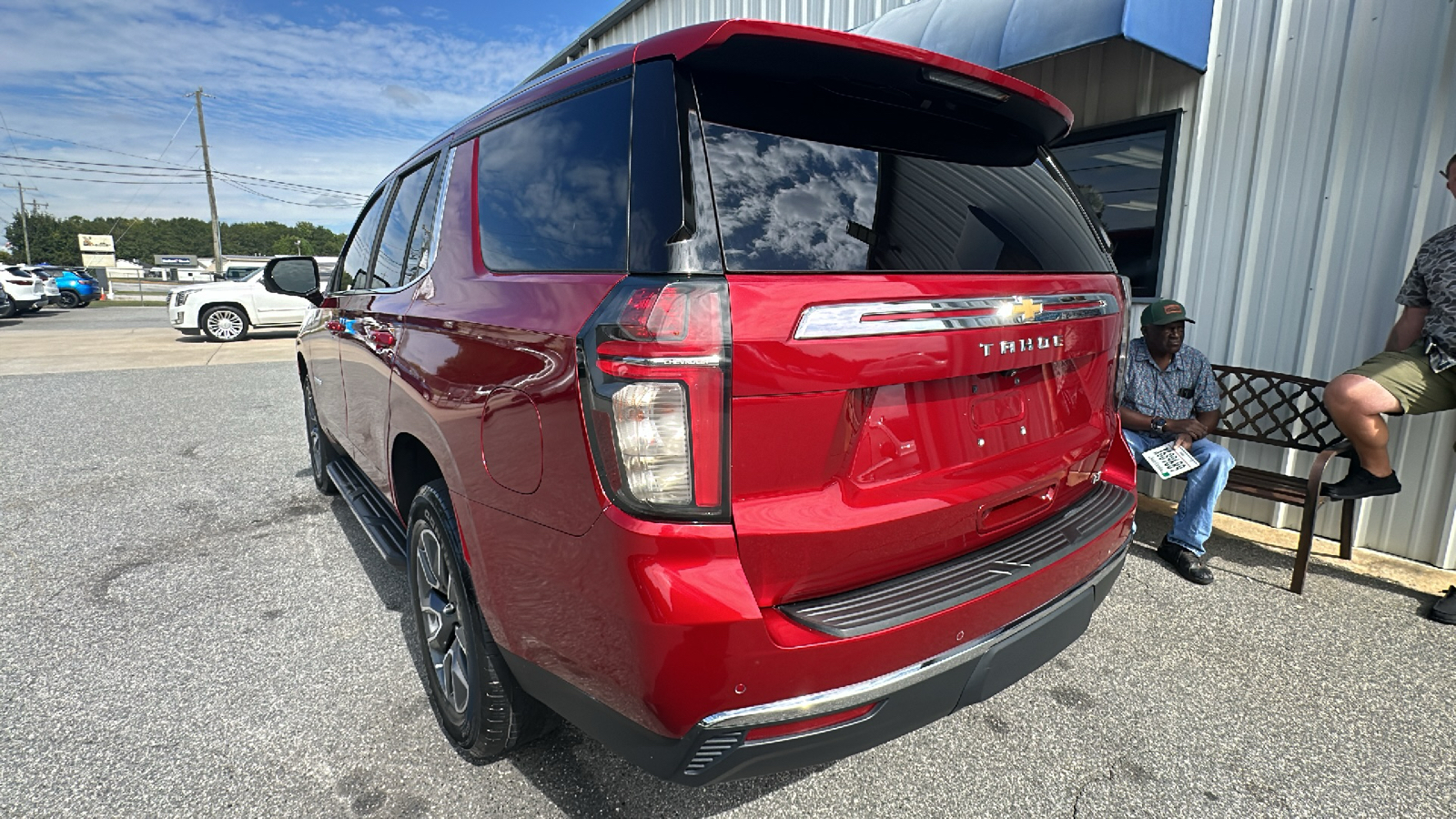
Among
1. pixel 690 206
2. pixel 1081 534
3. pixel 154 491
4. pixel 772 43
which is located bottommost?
pixel 154 491

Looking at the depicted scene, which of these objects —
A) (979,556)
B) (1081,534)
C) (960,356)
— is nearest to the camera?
(960,356)

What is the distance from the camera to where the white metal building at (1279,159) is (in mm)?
3484

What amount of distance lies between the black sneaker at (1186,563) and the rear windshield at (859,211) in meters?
2.29

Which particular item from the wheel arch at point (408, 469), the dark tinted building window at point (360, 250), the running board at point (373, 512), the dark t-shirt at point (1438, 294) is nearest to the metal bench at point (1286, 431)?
the dark t-shirt at point (1438, 294)

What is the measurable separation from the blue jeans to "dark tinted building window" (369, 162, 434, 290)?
Answer: 3235mm

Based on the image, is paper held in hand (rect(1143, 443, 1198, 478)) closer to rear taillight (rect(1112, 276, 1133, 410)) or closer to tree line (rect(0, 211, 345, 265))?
rear taillight (rect(1112, 276, 1133, 410))

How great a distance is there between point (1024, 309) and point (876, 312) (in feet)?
1.47

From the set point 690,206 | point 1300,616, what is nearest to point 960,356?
point 690,206

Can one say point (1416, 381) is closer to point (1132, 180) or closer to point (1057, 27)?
point (1132, 180)

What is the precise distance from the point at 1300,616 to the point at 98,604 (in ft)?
16.7

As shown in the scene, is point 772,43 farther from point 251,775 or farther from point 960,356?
point 251,775

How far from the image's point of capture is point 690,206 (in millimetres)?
1393

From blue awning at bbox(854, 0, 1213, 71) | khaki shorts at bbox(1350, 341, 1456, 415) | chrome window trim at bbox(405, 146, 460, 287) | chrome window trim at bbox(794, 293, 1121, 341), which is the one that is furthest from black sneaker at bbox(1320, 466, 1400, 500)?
chrome window trim at bbox(405, 146, 460, 287)

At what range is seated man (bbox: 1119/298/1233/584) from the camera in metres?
3.51
